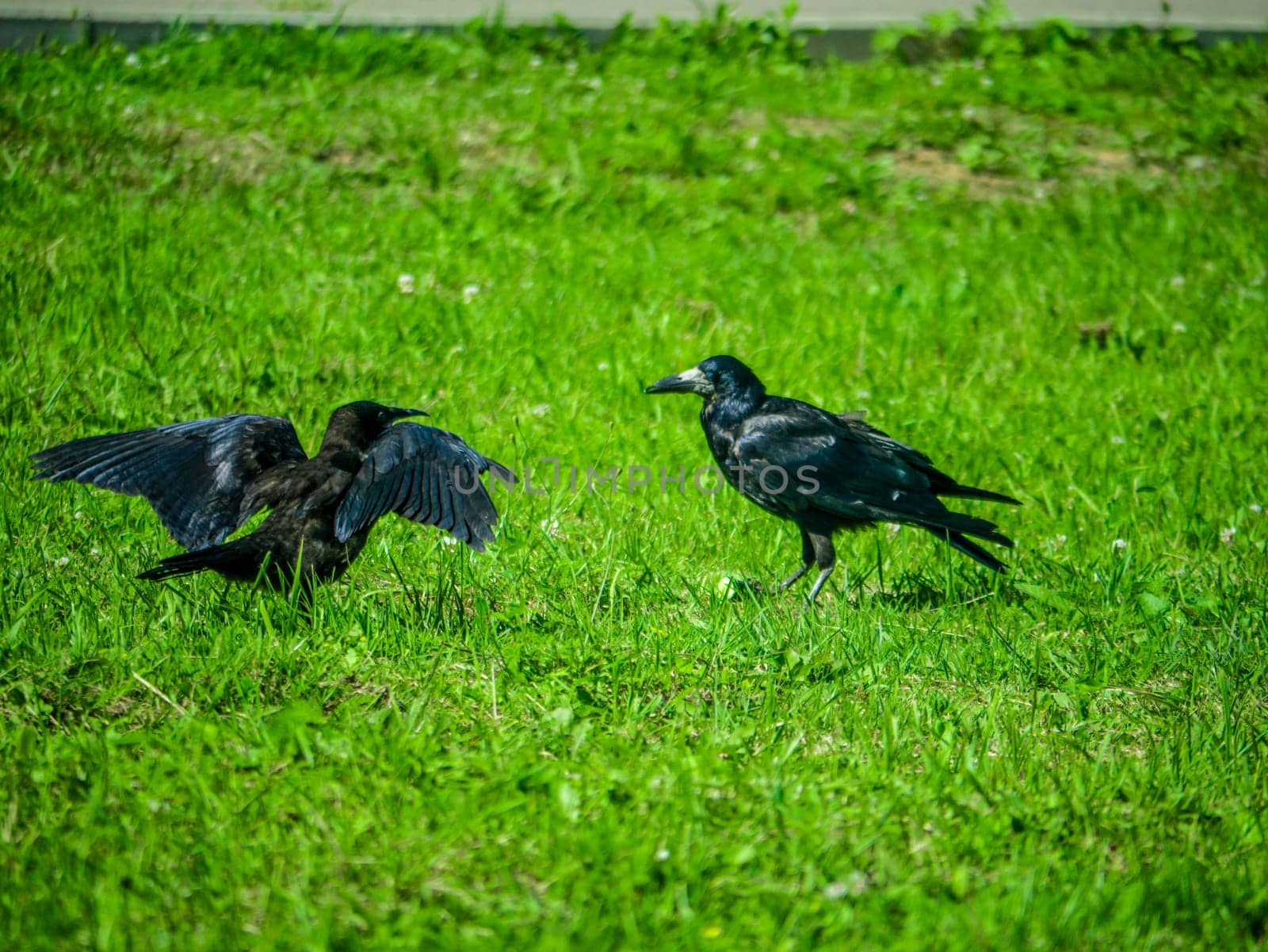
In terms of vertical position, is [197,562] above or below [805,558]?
above

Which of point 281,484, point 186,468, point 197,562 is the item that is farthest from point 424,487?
point 186,468

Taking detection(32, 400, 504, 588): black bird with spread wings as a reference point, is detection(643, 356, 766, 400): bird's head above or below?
above

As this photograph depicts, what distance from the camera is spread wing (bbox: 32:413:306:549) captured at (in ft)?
13.7

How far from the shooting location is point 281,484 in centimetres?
425

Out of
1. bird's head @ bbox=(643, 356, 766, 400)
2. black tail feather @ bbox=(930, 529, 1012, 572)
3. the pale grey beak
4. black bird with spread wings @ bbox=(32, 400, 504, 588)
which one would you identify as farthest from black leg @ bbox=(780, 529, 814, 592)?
black bird with spread wings @ bbox=(32, 400, 504, 588)

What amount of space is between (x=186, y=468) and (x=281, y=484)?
0.35 m

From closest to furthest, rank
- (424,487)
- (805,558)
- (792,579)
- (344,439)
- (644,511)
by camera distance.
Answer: (424,487), (344,439), (792,579), (805,558), (644,511)

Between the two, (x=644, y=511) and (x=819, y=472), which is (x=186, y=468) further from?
(x=819, y=472)

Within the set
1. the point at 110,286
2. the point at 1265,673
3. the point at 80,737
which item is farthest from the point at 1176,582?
the point at 110,286

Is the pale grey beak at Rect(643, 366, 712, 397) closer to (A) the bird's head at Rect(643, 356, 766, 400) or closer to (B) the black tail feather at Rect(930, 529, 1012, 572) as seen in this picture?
(A) the bird's head at Rect(643, 356, 766, 400)

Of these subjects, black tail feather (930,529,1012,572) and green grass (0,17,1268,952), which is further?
black tail feather (930,529,1012,572)

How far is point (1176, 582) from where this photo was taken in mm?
4875

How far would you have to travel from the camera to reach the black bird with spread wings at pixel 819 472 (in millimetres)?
4793

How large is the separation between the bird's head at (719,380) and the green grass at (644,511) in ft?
1.82
